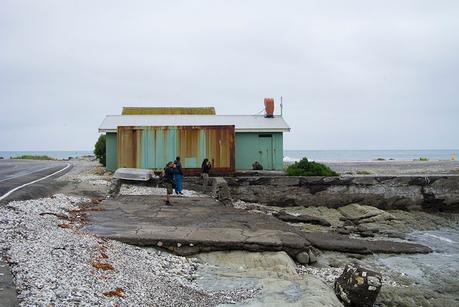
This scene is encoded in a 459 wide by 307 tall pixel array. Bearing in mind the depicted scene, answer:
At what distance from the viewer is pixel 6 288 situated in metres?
5.90

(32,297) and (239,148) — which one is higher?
(239,148)

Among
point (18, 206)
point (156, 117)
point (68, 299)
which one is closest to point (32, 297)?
point (68, 299)

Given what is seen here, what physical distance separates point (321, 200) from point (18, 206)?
589 inches

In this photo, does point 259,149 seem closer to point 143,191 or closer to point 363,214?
point 363,214

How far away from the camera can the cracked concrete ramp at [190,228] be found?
1050 centimetres

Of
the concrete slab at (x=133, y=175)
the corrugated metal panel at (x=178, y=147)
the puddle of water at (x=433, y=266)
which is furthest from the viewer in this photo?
the corrugated metal panel at (x=178, y=147)

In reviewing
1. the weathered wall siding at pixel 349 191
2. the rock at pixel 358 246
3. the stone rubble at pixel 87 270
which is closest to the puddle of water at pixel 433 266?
the rock at pixel 358 246

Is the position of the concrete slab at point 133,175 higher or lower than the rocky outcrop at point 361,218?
higher

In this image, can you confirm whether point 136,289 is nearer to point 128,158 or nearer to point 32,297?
point 32,297

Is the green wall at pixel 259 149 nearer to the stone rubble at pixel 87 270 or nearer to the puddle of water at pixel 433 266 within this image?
the puddle of water at pixel 433 266

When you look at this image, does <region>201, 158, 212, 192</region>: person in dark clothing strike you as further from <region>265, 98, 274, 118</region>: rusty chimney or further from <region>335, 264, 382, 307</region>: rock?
<region>335, 264, 382, 307</region>: rock

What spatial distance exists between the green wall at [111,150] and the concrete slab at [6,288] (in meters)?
19.6

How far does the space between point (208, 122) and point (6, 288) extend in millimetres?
22808

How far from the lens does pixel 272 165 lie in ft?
88.6
